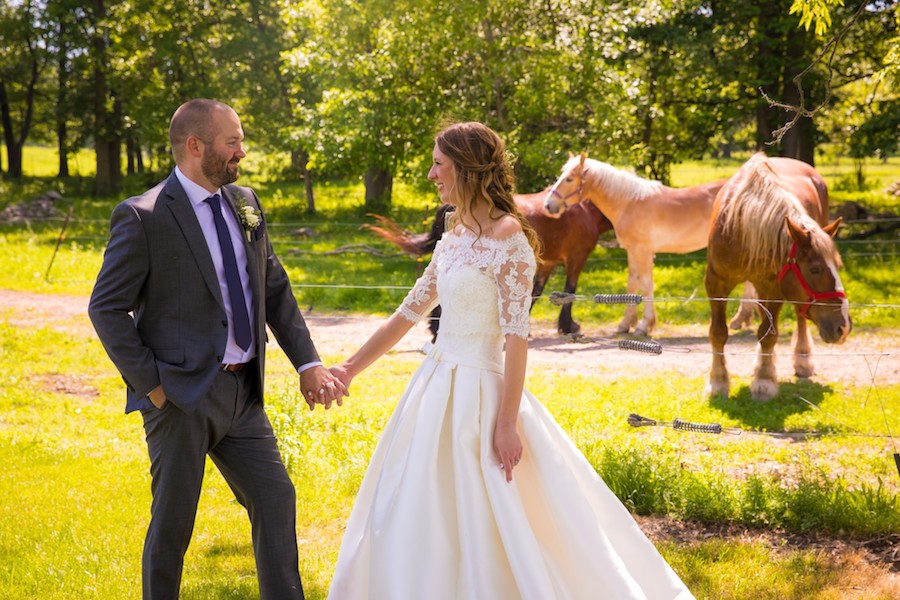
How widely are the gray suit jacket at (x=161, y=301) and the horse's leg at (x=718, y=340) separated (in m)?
5.55

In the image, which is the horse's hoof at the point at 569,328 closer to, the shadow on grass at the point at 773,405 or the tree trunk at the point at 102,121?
the shadow on grass at the point at 773,405

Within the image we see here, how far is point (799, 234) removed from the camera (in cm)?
689

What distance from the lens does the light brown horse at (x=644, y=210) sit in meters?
10.9

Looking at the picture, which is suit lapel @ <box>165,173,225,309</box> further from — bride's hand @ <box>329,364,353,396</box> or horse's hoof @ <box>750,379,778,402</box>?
horse's hoof @ <box>750,379,778,402</box>

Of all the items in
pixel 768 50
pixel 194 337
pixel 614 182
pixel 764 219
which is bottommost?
pixel 194 337

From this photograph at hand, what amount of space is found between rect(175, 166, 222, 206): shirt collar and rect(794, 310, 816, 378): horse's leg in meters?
6.60

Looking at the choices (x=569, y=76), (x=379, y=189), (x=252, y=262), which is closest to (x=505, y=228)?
(x=252, y=262)

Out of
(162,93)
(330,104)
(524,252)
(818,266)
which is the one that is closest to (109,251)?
(524,252)

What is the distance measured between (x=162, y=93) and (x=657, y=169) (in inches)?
628

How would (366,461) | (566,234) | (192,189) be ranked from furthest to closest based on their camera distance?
(566,234) < (366,461) < (192,189)

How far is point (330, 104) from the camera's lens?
58.0 ft

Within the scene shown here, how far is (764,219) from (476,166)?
4.63 m

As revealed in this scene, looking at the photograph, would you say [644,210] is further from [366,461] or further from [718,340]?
[366,461]

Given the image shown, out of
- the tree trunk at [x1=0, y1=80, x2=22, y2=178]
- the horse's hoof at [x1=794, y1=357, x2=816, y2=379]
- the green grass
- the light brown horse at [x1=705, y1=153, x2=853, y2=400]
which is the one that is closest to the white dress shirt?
the green grass
